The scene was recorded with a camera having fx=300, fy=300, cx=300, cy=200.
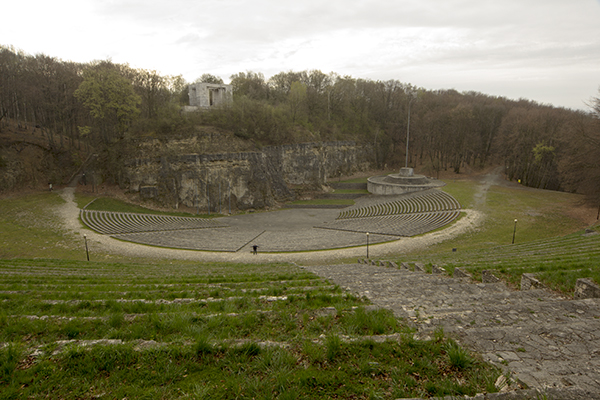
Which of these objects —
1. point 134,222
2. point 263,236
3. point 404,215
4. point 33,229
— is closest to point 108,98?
point 134,222

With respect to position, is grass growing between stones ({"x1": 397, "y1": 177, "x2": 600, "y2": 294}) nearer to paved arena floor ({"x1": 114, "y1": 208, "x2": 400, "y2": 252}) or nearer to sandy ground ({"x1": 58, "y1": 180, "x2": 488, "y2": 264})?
sandy ground ({"x1": 58, "y1": 180, "x2": 488, "y2": 264})

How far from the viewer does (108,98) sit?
136 ft

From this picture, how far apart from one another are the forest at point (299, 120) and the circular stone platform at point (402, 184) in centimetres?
415

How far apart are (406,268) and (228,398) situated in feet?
39.3

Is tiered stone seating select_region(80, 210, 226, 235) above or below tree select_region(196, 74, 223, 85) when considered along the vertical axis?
below

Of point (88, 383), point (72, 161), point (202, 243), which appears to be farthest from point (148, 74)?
point (88, 383)

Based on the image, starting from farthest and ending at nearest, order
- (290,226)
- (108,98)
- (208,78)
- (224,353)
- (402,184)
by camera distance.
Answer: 1. (208,78)
2. (402,184)
3. (108,98)
4. (290,226)
5. (224,353)

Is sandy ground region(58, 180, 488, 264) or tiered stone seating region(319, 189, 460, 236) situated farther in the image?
tiered stone seating region(319, 189, 460, 236)

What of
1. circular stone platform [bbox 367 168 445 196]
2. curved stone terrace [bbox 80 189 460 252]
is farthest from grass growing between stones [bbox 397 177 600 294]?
curved stone terrace [bbox 80 189 460 252]

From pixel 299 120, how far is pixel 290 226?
3040cm

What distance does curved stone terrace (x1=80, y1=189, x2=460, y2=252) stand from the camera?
27266mm

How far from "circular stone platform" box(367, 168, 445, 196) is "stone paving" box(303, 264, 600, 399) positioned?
130 feet

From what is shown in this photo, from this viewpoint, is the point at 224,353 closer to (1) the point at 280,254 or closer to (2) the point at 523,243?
(1) the point at 280,254

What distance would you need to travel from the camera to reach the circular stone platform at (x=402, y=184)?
47.1m
